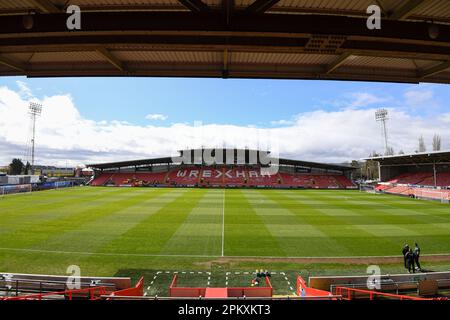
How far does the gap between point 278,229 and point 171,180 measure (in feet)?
178

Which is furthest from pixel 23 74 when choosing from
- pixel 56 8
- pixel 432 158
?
pixel 432 158

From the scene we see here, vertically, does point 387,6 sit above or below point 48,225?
above

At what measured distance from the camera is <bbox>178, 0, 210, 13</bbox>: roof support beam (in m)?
4.49

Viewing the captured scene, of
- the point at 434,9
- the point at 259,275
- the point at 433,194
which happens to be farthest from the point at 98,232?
the point at 433,194

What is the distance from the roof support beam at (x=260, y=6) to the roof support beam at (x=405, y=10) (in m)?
2.08

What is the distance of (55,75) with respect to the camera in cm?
643

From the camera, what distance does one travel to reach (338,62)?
5891 mm

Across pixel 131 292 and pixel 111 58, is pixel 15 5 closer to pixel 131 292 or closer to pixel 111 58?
pixel 111 58

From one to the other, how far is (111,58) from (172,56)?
3.84ft

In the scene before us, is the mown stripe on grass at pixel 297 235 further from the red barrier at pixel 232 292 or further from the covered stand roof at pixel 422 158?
the covered stand roof at pixel 422 158

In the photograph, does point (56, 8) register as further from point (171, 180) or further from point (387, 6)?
point (171, 180)

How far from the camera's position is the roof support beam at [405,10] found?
15.1 ft

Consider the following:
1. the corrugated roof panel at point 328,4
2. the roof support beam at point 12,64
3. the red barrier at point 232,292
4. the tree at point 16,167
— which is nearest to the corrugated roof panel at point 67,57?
the roof support beam at point 12,64

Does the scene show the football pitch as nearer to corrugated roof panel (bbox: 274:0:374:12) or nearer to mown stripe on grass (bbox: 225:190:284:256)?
mown stripe on grass (bbox: 225:190:284:256)
